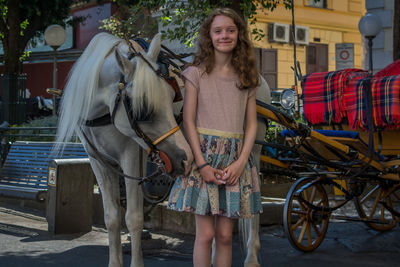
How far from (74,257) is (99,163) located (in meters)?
1.47

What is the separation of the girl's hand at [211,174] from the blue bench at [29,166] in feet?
15.9

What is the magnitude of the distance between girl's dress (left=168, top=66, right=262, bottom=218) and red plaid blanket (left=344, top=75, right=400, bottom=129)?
2445mm

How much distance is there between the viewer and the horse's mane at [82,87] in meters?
4.64

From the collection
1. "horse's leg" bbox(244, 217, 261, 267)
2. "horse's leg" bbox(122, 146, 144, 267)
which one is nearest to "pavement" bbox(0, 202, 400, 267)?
"horse's leg" bbox(244, 217, 261, 267)

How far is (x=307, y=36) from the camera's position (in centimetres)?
2634

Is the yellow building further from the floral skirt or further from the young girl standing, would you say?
the floral skirt

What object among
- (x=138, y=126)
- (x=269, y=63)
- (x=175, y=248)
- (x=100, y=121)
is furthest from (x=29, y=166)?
(x=269, y=63)

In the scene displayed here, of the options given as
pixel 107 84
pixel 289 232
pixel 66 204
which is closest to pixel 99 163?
pixel 107 84

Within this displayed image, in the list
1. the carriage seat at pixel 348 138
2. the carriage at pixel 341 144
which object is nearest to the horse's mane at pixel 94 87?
the carriage at pixel 341 144

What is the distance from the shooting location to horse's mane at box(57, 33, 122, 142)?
4.64 metres

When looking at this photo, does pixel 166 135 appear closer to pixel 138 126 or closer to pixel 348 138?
pixel 138 126

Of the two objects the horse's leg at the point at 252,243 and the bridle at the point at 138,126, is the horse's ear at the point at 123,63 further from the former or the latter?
the horse's leg at the point at 252,243

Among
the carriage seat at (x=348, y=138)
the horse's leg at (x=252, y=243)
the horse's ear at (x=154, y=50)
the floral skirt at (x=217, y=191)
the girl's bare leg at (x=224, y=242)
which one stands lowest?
the horse's leg at (x=252, y=243)

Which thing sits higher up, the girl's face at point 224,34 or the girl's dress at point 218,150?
the girl's face at point 224,34
